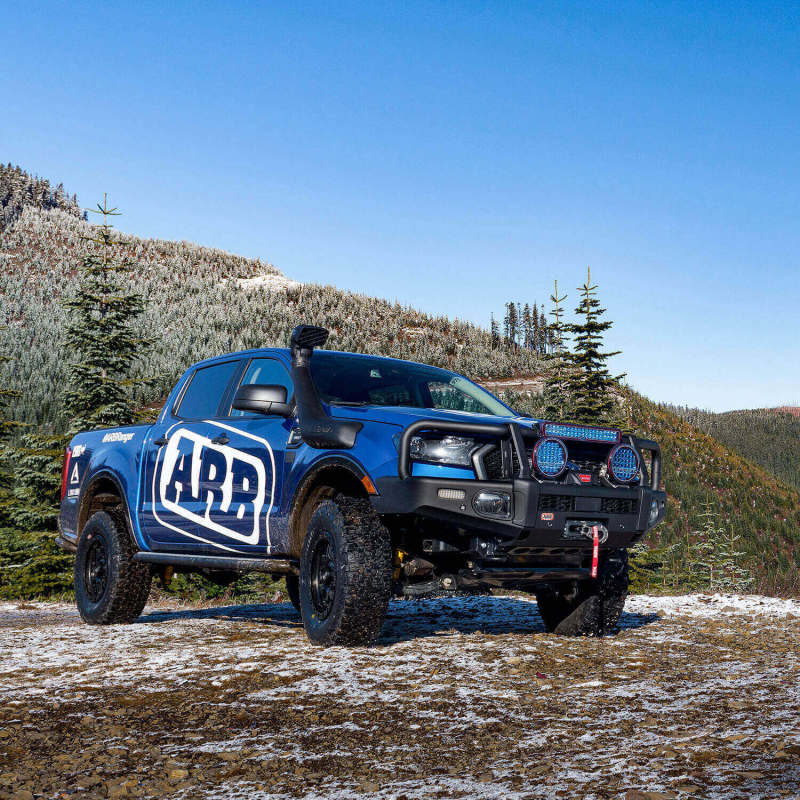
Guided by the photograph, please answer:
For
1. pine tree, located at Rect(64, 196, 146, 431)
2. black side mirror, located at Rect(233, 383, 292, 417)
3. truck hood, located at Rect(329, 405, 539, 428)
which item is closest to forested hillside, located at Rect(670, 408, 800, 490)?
pine tree, located at Rect(64, 196, 146, 431)

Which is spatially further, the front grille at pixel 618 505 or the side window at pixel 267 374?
the side window at pixel 267 374

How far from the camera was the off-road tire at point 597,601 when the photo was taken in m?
6.19

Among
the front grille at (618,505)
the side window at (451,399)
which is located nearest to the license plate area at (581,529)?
the front grille at (618,505)

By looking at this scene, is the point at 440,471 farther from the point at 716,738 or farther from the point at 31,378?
the point at 31,378

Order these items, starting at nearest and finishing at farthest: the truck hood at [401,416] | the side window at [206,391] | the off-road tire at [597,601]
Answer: the truck hood at [401,416] < the off-road tire at [597,601] < the side window at [206,391]

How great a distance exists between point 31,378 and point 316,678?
29.6m

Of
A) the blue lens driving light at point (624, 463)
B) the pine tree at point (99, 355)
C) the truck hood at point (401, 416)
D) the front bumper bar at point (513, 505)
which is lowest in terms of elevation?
the front bumper bar at point (513, 505)

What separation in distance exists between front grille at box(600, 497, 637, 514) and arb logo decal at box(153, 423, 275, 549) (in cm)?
230

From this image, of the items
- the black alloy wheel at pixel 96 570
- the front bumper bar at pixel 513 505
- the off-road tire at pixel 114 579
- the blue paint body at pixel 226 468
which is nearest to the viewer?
the front bumper bar at pixel 513 505

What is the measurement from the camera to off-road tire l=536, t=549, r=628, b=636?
6188 millimetres

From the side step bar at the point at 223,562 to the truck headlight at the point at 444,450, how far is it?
1.43 m

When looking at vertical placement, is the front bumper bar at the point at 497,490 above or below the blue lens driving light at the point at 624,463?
below

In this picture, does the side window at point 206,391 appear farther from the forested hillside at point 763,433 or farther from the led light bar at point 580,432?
the forested hillside at point 763,433

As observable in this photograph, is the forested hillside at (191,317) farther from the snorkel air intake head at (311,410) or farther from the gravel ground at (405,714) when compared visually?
the gravel ground at (405,714)
